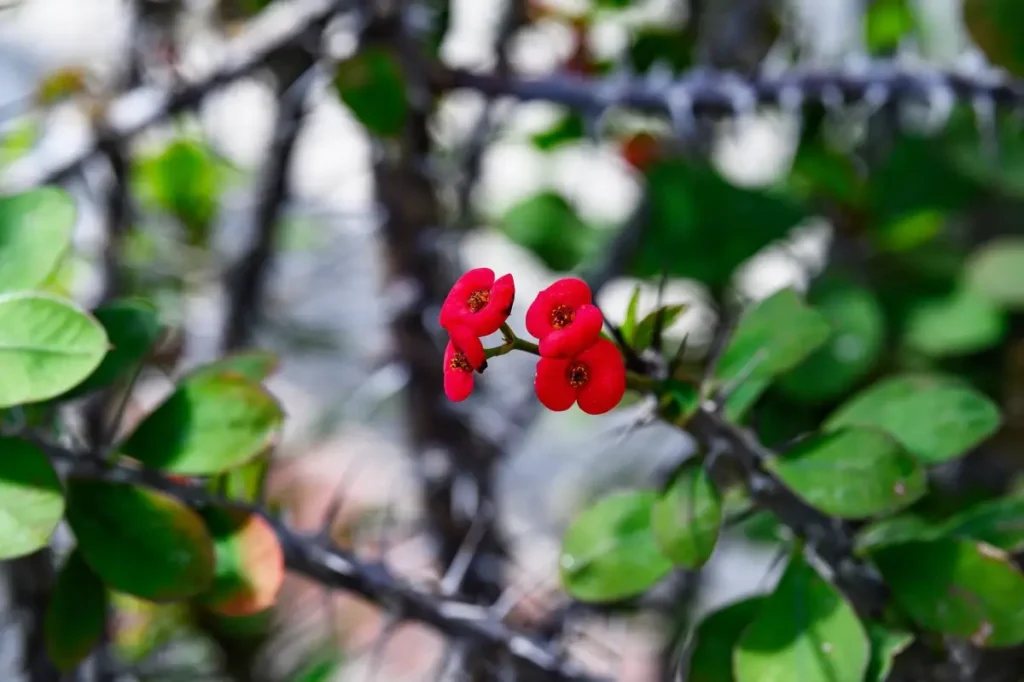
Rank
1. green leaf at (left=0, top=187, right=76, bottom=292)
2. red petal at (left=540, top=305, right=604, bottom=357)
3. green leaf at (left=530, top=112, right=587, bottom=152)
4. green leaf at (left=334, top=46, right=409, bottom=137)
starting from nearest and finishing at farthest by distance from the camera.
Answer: red petal at (left=540, top=305, right=604, bottom=357)
green leaf at (left=0, top=187, right=76, bottom=292)
green leaf at (left=334, top=46, right=409, bottom=137)
green leaf at (left=530, top=112, right=587, bottom=152)

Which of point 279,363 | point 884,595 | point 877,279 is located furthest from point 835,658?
point 877,279

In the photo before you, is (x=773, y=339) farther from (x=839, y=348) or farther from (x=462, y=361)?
(x=839, y=348)

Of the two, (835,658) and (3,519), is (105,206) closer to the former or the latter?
(3,519)

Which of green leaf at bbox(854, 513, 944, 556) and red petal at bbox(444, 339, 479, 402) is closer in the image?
red petal at bbox(444, 339, 479, 402)

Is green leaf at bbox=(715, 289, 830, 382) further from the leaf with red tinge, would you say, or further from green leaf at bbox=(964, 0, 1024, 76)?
green leaf at bbox=(964, 0, 1024, 76)

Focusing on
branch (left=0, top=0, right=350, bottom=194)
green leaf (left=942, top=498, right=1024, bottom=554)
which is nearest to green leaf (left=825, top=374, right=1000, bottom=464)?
green leaf (left=942, top=498, right=1024, bottom=554)

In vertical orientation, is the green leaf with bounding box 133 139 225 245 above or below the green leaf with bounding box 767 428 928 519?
below

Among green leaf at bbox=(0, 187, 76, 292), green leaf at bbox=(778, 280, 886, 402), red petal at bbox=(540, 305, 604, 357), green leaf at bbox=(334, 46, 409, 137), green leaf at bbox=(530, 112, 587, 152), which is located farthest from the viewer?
green leaf at bbox=(530, 112, 587, 152)

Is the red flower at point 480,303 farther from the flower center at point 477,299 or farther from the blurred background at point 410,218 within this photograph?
the blurred background at point 410,218
